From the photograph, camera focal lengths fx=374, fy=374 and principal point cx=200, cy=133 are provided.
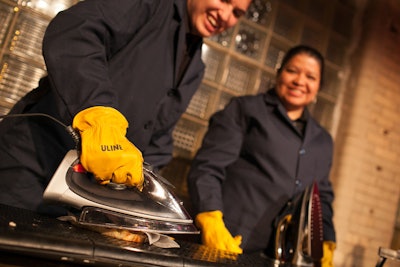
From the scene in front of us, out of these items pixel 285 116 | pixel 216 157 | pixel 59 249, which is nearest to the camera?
pixel 59 249

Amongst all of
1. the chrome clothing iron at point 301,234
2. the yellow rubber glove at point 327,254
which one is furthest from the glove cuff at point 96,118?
the yellow rubber glove at point 327,254

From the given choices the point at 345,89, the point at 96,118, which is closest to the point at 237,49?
the point at 345,89

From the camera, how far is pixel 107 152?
76cm

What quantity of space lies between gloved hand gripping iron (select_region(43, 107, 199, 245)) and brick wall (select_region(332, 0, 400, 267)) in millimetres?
1782

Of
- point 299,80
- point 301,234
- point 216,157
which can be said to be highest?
point 299,80

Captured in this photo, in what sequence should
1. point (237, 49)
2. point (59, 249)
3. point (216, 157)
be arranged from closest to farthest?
point (59, 249) < point (216, 157) < point (237, 49)

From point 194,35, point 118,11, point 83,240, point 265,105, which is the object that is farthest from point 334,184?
point 83,240

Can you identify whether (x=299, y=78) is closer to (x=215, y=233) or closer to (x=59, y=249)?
(x=215, y=233)

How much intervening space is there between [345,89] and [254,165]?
1.26 metres

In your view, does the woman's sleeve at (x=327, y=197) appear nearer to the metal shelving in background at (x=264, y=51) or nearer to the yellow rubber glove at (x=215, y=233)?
the yellow rubber glove at (x=215, y=233)

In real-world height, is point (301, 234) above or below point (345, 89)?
below

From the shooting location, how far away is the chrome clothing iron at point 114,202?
761mm

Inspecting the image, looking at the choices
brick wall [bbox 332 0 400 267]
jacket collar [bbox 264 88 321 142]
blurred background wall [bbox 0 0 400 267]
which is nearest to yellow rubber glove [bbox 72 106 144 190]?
jacket collar [bbox 264 88 321 142]

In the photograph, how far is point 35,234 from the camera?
572 mm
